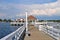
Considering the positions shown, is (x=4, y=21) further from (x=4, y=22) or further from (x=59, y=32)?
(x=59, y=32)

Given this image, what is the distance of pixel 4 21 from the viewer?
180 meters

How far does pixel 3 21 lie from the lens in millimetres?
178500

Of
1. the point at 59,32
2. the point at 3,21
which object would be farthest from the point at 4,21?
the point at 59,32

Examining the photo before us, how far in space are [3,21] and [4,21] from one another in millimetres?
1280

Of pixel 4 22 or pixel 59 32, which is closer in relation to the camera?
pixel 59 32

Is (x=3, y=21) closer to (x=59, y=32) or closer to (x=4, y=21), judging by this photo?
(x=4, y=21)

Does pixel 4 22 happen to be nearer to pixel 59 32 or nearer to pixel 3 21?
pixel 3 21

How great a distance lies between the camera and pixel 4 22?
7160 inches

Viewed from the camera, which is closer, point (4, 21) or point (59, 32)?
point (59, 32)

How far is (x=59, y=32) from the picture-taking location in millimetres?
17203

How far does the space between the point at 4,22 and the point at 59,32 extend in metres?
167

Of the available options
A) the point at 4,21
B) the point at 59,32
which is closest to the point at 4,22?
the point at 4,21

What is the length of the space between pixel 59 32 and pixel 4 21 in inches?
6475
